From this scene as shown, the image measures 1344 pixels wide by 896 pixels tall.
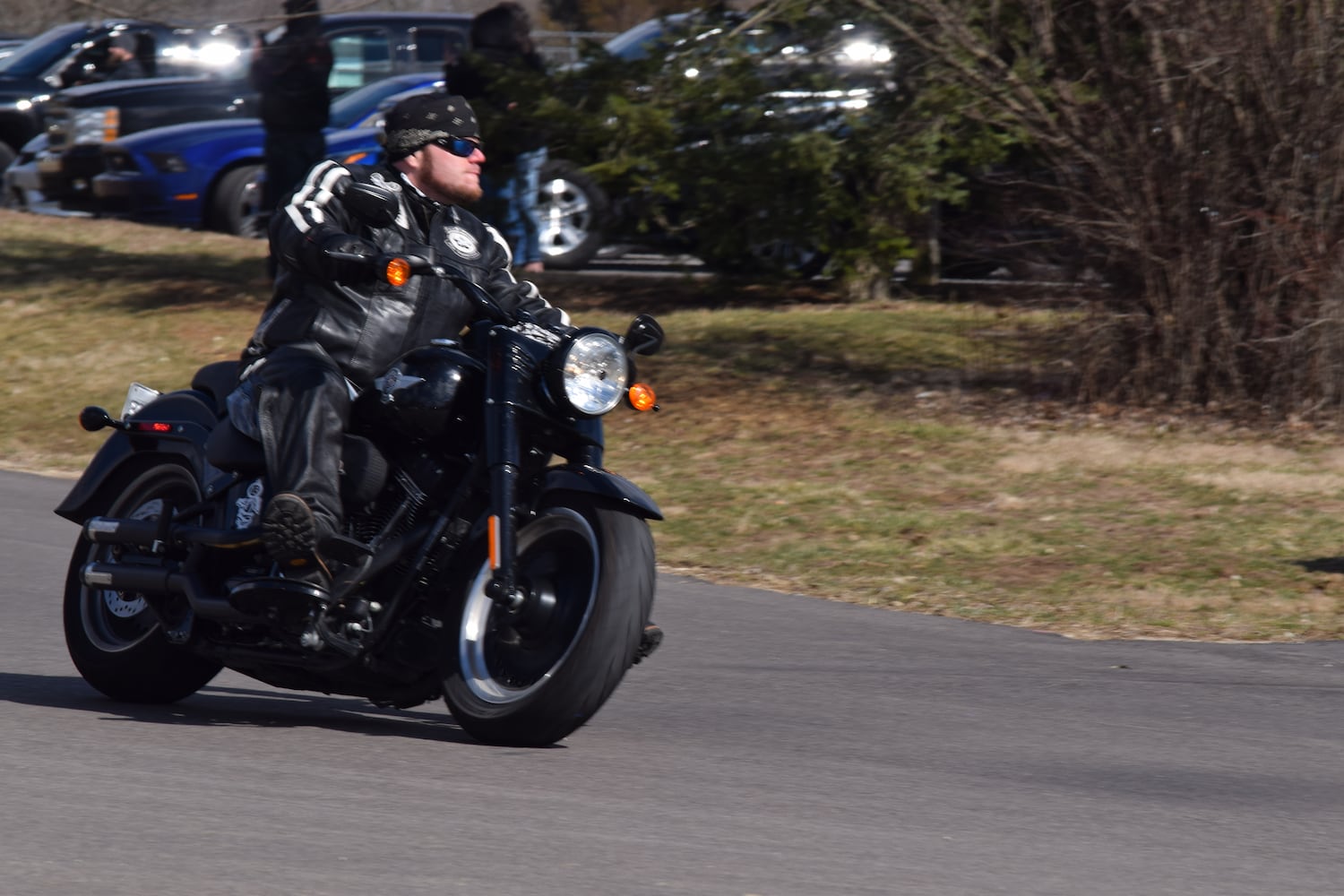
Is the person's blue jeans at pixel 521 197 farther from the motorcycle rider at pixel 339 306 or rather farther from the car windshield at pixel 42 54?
the motorcycle rider at pixel 339 306

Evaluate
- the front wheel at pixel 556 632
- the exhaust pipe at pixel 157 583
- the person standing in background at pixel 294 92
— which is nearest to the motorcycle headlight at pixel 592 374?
the front wheel at pixel 556 632

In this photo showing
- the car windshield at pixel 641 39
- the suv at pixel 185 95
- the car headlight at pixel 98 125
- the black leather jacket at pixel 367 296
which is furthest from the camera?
the suv at pixel 185 95

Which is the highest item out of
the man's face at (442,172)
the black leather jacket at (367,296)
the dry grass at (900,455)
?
the man's face at (442,172)

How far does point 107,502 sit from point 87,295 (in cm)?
1088

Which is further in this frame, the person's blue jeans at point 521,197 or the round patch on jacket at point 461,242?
the person's blue jeans at point 521,197

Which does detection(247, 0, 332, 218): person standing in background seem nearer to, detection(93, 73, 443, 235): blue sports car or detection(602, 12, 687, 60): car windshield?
detection(602, 12, 687, 60): car windshield

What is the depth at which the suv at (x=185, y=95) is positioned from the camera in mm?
20453

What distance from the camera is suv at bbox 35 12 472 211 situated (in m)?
20.5

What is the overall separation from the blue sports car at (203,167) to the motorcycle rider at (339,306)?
13690 mm

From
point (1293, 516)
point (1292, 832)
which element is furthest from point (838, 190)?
point (1292, 832)

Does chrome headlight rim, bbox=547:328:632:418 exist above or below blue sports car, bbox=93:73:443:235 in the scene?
below

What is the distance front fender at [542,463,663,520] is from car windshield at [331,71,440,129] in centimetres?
1424

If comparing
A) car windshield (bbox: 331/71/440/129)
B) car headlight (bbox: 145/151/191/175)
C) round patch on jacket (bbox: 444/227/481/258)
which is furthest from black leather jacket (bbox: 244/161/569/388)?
car headlight (bbox: 145/151/191/175)

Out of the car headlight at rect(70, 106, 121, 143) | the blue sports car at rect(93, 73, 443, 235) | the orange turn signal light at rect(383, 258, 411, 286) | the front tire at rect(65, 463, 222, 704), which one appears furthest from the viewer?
the car headlight at rect(70, 106, 121, 143)
